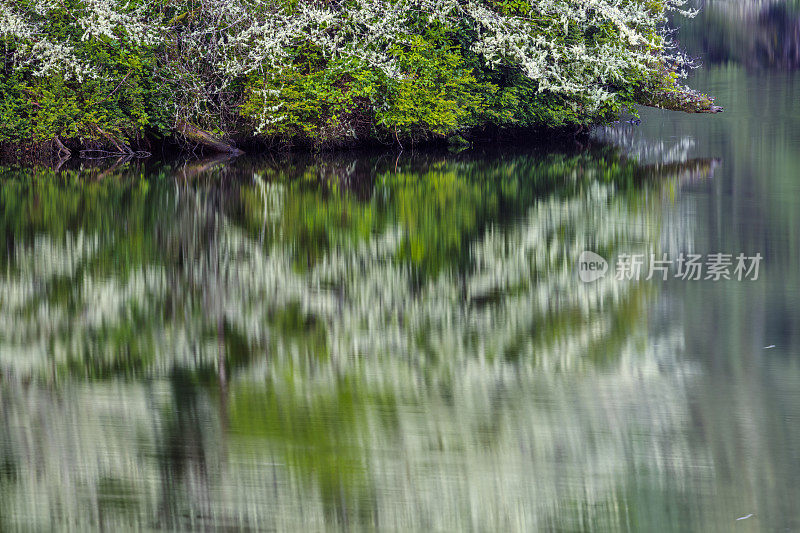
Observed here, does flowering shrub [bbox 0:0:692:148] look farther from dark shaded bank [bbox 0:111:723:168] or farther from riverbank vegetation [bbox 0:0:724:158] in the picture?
dark shaded bank [bbox 0:111:723:168]

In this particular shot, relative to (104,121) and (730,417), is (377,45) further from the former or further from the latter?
(730,417)

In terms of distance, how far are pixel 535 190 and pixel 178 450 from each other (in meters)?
11.2

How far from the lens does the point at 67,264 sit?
31.4 feet

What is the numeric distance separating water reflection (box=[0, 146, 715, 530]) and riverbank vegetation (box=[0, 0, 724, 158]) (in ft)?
24.7

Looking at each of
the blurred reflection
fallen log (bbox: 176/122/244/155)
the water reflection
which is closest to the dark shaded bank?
fallen log (bbox: 176/122/244/155)

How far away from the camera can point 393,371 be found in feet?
19.6

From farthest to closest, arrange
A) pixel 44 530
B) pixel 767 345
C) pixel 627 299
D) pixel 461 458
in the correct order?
pixel 627 299 → pixel 767 345 → pixel 461 458 → pixel 44 530

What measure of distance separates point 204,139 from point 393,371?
1594 centimetres

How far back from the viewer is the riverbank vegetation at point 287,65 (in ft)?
62.3

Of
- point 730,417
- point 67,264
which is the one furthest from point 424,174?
point 730,417

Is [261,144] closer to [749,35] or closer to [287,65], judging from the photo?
[287,65]

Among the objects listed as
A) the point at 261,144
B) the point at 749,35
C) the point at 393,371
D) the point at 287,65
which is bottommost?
the point at 393,371

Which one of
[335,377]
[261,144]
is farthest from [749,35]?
[335,377]

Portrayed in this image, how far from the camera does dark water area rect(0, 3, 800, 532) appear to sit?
4.19 m
